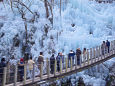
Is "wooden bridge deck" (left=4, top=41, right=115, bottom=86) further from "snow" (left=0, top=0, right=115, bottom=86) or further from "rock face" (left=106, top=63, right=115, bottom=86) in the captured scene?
"snow" (left=0, top=0, right=115, bottom=86)

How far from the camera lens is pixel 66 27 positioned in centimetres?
1859

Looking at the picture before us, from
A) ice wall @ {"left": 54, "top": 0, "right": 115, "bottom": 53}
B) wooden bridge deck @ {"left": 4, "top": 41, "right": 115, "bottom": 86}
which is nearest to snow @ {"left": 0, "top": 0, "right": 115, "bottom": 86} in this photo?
ice wall @ {"left": 54, "top": 0, "right": 115, "bottom": 53}

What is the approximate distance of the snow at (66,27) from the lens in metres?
15.8

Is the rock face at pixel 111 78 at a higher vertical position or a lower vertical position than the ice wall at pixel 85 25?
lower

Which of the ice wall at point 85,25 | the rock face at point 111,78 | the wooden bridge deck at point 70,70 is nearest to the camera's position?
the wooden bridge deck at point 70,70

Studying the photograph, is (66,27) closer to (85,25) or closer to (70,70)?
(85,25)

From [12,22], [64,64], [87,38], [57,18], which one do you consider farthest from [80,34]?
[64,64]

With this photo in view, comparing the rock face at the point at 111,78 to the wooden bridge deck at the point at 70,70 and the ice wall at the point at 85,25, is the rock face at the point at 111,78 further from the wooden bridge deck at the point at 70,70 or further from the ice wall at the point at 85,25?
the wooden bridge deck at the point at 70,70

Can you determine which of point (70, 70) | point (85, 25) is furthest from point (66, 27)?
point (70, 70)

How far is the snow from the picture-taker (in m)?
15.8

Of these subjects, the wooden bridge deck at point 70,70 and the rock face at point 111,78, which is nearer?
the wooden bridge deck at point 70,70

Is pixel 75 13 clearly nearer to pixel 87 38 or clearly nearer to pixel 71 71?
pixel 87 38

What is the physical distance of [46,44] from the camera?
16.5m

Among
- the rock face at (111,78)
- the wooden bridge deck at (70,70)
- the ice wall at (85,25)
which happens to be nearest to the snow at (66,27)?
the ice wall at (85,25)
